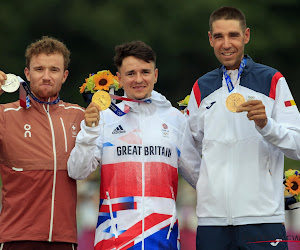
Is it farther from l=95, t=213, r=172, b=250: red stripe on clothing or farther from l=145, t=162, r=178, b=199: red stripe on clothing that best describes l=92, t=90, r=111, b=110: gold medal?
l=95, t=213, r=172, b=250: red stripe on clothing

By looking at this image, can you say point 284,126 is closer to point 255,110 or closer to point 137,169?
point 255,110

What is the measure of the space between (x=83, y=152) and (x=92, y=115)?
0.76 ft

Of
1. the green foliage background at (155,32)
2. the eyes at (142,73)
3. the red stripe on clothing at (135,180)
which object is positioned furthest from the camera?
the green foliage background at (155,32)

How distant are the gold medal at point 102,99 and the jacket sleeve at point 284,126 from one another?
0.95 metres

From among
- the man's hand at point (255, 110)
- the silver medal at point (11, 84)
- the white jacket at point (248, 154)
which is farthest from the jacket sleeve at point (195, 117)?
the silver medal at point (11, 84)

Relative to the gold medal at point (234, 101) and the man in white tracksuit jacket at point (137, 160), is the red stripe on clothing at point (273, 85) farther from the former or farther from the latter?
the man in white tracksuit jacket at point (137, 160)

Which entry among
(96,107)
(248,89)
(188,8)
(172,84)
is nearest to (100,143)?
(96,107)

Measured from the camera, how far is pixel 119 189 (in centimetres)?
492

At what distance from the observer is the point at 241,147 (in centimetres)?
473

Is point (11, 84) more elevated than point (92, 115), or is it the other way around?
point (11, 84)

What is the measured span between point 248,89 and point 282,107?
0.80 ft

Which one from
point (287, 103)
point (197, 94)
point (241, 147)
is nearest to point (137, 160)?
point (197, 94)

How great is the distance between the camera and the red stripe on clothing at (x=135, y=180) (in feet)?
16.1

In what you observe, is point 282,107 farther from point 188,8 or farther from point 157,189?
point 188,8
